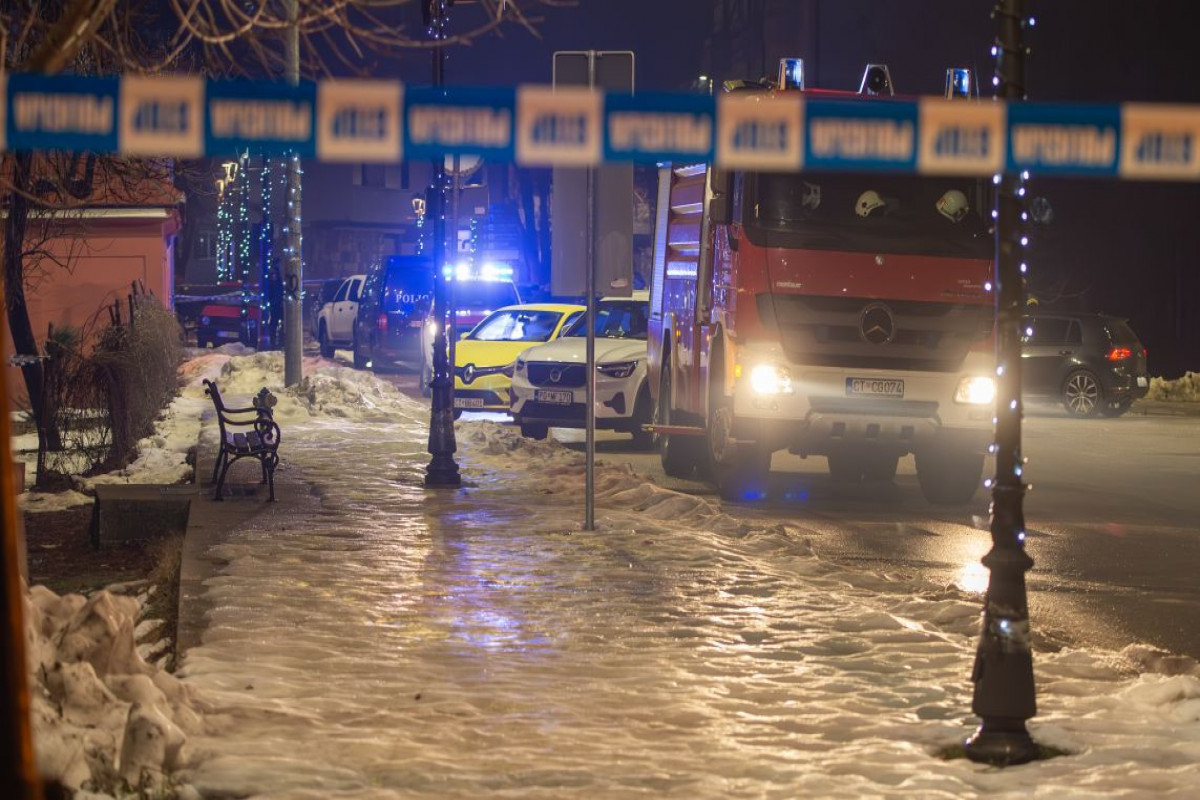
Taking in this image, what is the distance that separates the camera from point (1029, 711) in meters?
6.71

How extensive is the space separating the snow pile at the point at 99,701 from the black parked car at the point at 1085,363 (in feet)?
72.5

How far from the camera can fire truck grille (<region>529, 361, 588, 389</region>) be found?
66.4ft

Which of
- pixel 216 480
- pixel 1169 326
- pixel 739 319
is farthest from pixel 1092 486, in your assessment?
pixel 1169 326

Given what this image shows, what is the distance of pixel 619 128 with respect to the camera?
7062 millimetres

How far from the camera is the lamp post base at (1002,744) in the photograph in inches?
259

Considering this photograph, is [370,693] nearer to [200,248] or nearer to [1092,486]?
[1092,486]

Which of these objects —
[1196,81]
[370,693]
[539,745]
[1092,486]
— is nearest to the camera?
[539,745]

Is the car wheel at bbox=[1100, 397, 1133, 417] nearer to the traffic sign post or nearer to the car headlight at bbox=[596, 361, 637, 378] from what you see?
the car headlight at bbox=[596, 361, 637, 378]

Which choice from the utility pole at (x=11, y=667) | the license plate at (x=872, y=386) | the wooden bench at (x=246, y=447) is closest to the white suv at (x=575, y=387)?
the wooden bench at (x=246, y=447)

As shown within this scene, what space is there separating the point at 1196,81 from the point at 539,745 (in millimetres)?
31860

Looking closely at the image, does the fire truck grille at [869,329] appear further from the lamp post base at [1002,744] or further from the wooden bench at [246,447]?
the lamp post base at [1002,744]

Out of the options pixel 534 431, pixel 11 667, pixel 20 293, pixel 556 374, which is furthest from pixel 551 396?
pixel 11 667

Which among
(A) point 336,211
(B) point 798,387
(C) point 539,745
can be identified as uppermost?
(A) point 336,211

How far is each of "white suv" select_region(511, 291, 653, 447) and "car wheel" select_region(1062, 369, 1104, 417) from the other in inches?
390
